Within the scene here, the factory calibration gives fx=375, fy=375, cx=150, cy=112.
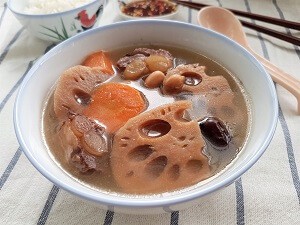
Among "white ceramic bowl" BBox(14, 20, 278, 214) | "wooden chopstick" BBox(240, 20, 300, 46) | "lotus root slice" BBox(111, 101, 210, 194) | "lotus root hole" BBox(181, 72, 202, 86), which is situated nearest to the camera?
"white ceramic bowl" BBox(14, 20, 278, 214)

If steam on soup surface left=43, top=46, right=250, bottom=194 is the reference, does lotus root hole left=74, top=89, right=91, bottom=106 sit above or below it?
above

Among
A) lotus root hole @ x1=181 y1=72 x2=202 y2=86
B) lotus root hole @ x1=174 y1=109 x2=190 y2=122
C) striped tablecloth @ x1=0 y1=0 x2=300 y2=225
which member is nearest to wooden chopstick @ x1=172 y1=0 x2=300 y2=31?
striped tablecloth @ x1=0 y1=0 x2=300 y2=225

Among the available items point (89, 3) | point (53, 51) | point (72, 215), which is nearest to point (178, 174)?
point (72, 215)

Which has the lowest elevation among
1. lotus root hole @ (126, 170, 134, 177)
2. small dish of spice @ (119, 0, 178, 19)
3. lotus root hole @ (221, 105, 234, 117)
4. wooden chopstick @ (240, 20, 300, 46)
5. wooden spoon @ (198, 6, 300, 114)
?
wooden chopstick @ (240, 20, 300, 46)

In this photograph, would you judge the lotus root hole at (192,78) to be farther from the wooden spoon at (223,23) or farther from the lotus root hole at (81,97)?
the wooden spoon at (223,23)

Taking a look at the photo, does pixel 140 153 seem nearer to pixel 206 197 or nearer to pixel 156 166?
pixel 156 166

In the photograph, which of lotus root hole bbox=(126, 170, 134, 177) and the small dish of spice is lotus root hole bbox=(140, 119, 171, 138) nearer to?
lotus root hole bbox=(126, 170, 134, 177)
